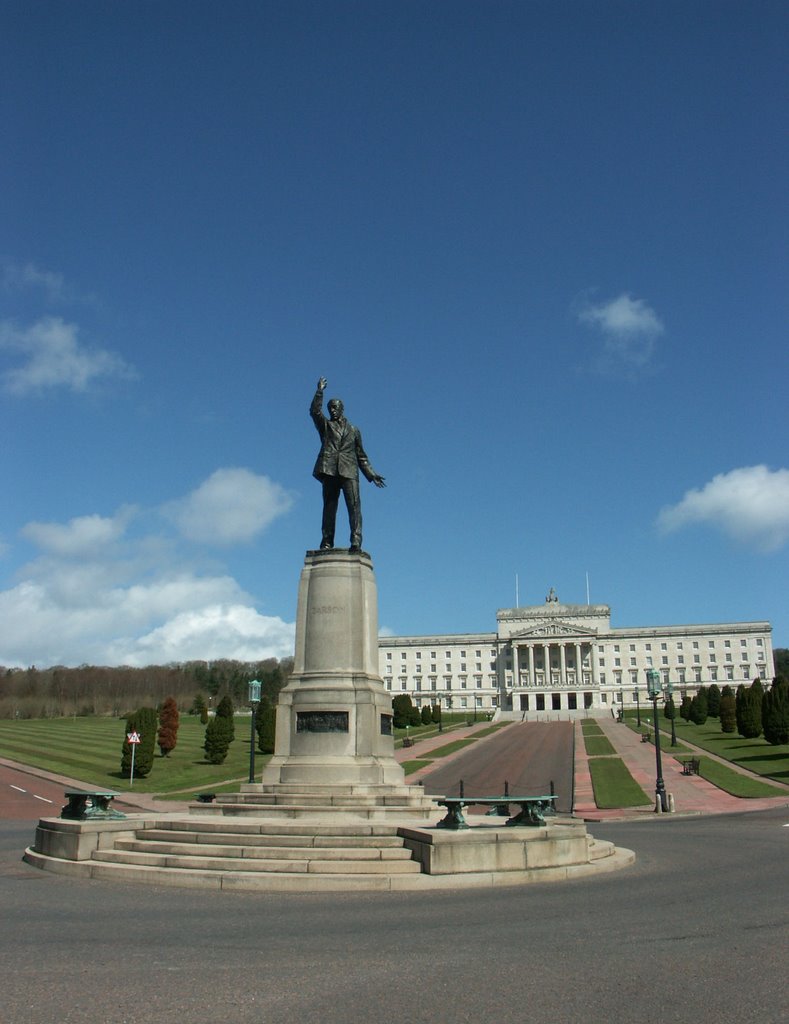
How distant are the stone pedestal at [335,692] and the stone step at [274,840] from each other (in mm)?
3185

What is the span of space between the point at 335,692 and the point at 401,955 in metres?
10.3

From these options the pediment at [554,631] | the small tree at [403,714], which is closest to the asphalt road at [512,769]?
the small tree at [403,714]

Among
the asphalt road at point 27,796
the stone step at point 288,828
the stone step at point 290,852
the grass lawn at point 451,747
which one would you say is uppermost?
the stone step at point 288,828

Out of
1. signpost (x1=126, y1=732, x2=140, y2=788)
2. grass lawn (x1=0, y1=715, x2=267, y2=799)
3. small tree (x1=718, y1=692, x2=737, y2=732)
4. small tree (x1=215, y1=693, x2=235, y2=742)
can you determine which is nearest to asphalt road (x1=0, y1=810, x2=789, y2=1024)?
grass lawn (x1=0, y1=715, x2=267, y2=799)

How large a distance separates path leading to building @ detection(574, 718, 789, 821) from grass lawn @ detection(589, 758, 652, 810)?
1.09 ft

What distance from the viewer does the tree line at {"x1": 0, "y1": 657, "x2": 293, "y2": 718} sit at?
12388 centimetres

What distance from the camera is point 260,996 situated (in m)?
6.62

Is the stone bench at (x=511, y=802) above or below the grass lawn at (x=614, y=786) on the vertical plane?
above

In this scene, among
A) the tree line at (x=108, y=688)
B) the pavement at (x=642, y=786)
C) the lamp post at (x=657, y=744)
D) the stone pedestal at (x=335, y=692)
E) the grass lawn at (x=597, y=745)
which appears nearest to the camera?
the stone pedestal at (x=335, y=692)

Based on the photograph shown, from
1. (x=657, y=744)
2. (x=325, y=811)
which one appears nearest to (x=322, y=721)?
(x=325, y=811)

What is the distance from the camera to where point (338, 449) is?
20.5 metres

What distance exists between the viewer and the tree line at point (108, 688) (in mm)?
123875

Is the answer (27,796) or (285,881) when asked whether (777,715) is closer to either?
(27,796)

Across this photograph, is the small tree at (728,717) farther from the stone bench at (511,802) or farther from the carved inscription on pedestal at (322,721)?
the stone bench at (511,802)
